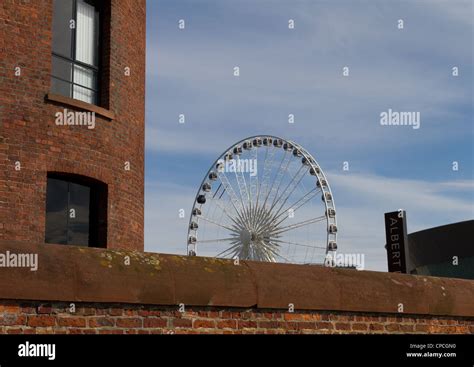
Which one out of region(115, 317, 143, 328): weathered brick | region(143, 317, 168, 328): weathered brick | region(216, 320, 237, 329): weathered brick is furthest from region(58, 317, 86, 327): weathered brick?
region(216, 320, 237, 329): weathered brick

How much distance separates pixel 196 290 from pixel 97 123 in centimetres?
797

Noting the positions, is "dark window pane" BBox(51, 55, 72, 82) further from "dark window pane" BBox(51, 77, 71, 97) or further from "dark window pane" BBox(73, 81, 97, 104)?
"dark window pane" BBox(73, 81, 97, 104)

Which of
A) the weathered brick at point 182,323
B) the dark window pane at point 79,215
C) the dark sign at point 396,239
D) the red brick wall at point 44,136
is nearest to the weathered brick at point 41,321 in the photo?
the weathered brick at point 182,323

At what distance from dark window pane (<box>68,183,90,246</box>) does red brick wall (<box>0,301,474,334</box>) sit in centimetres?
703

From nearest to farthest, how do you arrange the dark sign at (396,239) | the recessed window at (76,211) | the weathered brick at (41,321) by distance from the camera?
the weathered brick at (41,321) → the recessed window at (76,211) → the dark sign at (396,239)

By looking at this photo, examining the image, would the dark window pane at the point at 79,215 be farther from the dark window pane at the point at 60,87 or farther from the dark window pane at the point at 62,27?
the dark window pane at the point at 62,27

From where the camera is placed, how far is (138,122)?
1575 cm

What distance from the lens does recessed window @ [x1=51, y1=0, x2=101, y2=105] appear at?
14336mm

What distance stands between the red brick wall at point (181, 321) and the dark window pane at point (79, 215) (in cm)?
703

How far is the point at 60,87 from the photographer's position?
562 inches

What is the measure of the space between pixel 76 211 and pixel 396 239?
1932cm

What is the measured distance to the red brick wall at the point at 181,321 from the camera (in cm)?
602
